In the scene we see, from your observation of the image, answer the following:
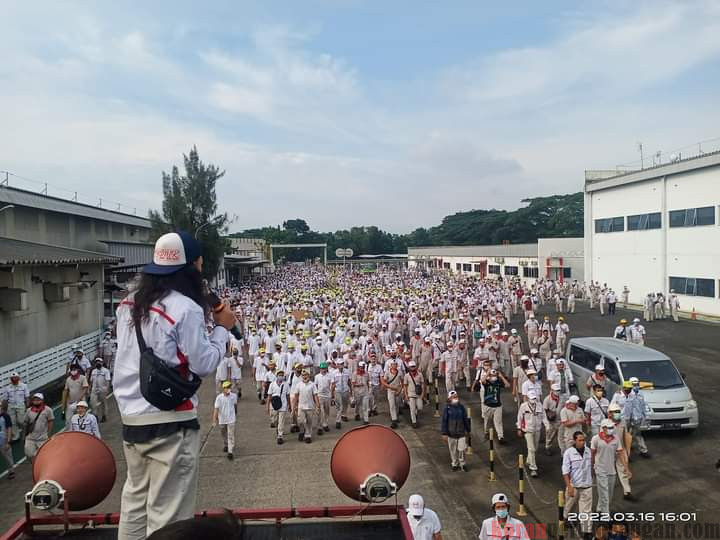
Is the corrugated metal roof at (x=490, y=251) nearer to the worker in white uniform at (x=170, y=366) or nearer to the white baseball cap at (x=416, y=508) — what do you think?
the white baseball cap at (x=416, y=508)

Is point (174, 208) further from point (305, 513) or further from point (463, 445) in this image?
point (305, 513)

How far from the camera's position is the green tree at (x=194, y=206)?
3666 centimetres

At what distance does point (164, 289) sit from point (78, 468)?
128 centimetres

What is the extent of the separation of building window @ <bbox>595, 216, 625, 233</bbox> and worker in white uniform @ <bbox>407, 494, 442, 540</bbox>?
109 ft

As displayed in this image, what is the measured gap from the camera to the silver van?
10.6 metres

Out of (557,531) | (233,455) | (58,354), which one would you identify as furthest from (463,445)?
(58,354)

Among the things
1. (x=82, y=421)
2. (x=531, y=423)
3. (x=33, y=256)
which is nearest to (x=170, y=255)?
(x=82, y=421)

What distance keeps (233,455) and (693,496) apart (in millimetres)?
7977

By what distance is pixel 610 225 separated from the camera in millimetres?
35969

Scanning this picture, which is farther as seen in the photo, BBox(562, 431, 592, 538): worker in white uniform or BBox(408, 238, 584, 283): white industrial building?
BBox(408, 238, 584, 283): white industrial building

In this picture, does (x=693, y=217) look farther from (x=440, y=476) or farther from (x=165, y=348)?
(x=165, y=348)

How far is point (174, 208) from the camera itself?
3741 centimetres

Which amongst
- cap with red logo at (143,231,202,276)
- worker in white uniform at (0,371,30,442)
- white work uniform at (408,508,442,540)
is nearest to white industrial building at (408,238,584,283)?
worker in white uniform at (0,371,30,442)

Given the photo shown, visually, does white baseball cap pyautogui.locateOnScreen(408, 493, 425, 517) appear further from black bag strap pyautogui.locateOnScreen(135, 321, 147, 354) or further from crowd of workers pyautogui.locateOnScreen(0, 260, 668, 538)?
black bag strap pyautogui.locateOnScreen(135, 321, 147, 354)
